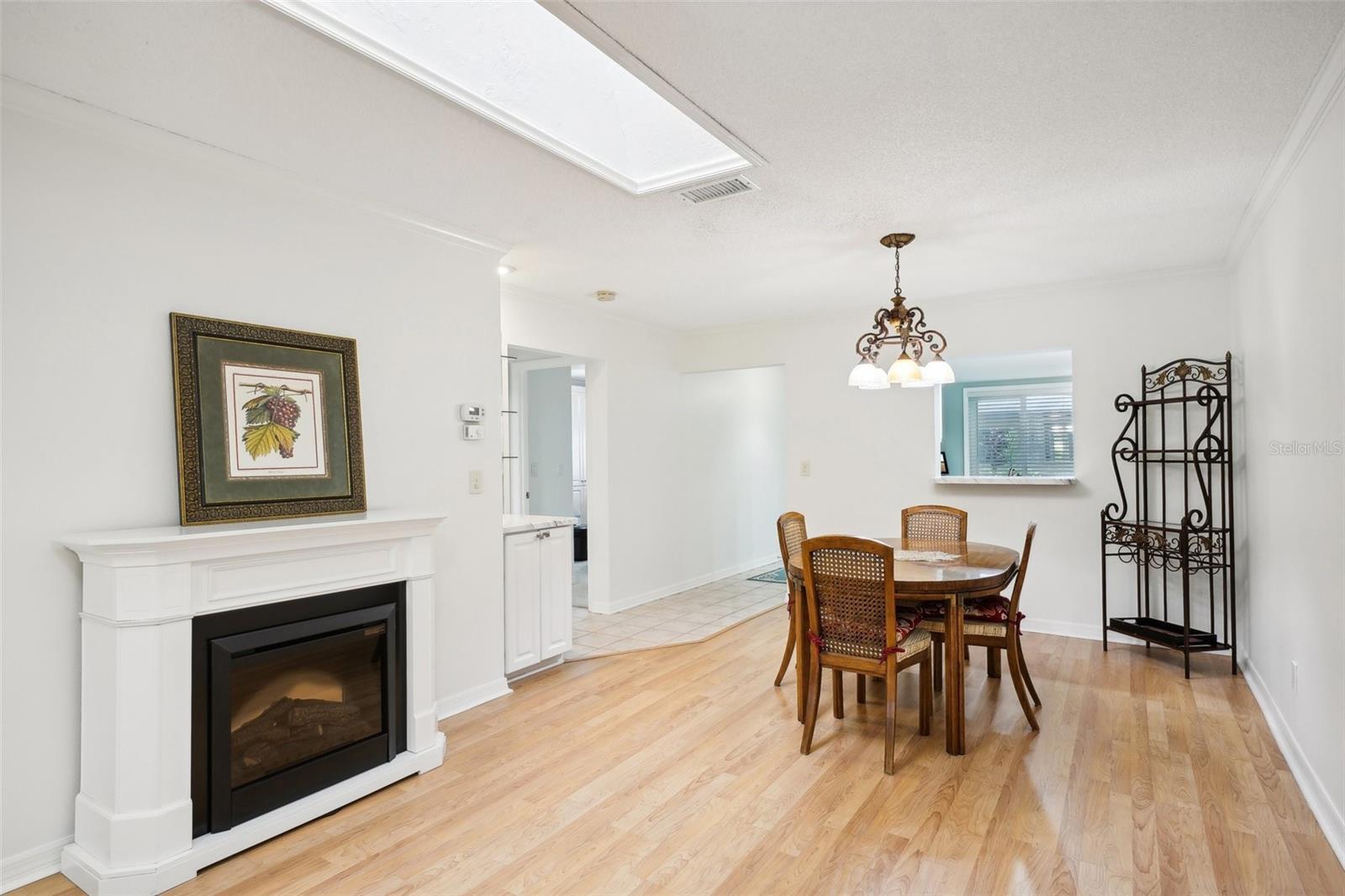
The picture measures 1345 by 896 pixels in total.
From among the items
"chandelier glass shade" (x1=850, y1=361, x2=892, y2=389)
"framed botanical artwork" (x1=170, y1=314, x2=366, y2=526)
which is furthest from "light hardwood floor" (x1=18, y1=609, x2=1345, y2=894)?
"chandelier glass shade" (x1=850, y1=361, x2=892, y2=389)

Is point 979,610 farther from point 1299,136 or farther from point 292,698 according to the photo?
point 292,698

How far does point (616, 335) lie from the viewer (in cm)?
582

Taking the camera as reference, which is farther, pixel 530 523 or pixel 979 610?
pixel 530 523

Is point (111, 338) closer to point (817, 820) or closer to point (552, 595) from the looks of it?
point (552, 595)

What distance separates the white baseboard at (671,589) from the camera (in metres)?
5.76

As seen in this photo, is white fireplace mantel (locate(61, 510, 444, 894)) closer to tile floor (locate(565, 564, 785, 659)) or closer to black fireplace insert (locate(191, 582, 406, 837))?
black fireplace insert (locate(191, 582, 406, 837))

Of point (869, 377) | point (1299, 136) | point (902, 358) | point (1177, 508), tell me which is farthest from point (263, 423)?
point (1177, 508)

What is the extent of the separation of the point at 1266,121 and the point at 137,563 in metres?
3.93

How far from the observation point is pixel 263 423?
271 cm

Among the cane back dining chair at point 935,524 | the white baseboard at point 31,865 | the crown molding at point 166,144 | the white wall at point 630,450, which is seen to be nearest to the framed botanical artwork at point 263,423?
the crown molding at point 166,144

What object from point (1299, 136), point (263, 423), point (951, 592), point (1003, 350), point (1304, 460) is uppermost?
point (1299, 136)

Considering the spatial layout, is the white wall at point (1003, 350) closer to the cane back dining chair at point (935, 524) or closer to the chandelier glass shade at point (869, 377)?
the cane back dining chair at point (935, 524)

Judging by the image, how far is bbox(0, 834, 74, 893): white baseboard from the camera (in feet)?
7.05

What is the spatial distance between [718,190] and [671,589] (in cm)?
407
